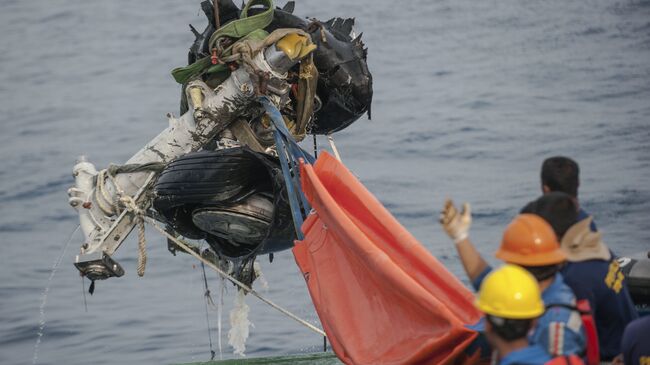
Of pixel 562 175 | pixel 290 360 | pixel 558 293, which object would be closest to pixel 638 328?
pixel 558 293

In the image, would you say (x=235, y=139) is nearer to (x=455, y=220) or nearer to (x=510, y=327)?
(x=455, y=220)

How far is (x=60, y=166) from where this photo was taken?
20.9 metres

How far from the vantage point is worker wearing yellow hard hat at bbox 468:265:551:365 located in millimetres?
5102

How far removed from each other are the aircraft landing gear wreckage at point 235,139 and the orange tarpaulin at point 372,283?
0.56 meters

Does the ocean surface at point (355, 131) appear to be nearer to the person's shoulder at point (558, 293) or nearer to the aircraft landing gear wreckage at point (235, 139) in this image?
the aircraft landing gear wreckage at point (235, 139)

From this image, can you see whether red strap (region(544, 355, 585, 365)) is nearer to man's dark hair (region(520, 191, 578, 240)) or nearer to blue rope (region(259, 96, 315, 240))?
man's dark hair (region(520, 191, 578, 240))

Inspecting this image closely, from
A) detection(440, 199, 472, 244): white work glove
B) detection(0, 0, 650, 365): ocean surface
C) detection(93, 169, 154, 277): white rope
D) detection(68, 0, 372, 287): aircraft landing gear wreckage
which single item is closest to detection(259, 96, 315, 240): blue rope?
detection(68, 0, 372, 287): aircraft landing gear wreckage

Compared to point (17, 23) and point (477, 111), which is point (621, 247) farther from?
point (17, 23)

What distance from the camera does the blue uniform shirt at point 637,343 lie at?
5.84m

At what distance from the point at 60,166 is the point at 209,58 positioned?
12093mm

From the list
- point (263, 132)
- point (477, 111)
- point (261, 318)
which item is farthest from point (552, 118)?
point (263, 132)

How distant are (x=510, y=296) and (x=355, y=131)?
16.3 m

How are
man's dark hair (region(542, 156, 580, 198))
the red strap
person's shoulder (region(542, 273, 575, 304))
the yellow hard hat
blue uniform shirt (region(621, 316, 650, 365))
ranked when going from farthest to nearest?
man's dark hair (region(542, 156, 580, 198)) < blue uniform shirt (region(621, 316, 650, 365)) < person's shoulder (region(542, 273, 575, 304)) < the red strap < the yellow hard hat

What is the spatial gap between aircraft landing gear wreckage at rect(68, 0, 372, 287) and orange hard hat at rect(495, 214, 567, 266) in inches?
127
